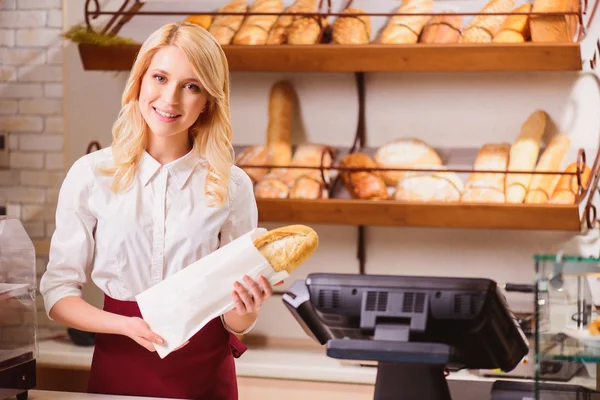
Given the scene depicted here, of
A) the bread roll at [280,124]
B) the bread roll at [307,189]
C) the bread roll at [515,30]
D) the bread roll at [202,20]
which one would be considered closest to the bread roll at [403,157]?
the bread roll at [307,189]

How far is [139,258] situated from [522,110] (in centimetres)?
162

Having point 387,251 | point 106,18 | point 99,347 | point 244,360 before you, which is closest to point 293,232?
point 99,347

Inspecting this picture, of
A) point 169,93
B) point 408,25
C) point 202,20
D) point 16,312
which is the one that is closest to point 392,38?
point 408,25

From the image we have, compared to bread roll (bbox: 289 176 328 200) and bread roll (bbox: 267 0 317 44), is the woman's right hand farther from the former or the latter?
bread roll (bbox: 267 0 317 44)

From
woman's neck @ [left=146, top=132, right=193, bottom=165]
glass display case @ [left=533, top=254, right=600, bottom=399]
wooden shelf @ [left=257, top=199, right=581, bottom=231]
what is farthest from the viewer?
wooden shelf @ [left=257, top=199, right=581, bottom=231]

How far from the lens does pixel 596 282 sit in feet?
4.46

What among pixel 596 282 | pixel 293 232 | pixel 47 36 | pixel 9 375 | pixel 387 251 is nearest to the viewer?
pixel 596 282

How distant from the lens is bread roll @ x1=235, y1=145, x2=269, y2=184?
9.68 ft

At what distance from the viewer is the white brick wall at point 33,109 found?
3289 millimetres

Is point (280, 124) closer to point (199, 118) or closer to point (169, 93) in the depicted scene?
point (199, 118)

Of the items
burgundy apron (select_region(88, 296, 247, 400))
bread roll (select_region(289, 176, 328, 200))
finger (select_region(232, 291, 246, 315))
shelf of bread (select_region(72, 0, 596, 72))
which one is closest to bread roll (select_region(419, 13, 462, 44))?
shelf of bread (select_region(72, 0, 596, 72))

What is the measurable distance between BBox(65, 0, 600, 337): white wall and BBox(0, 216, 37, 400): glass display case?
4.69 ft

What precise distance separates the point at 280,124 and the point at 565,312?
1.80 metres

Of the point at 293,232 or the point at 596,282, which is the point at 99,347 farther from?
the point at 596,282
